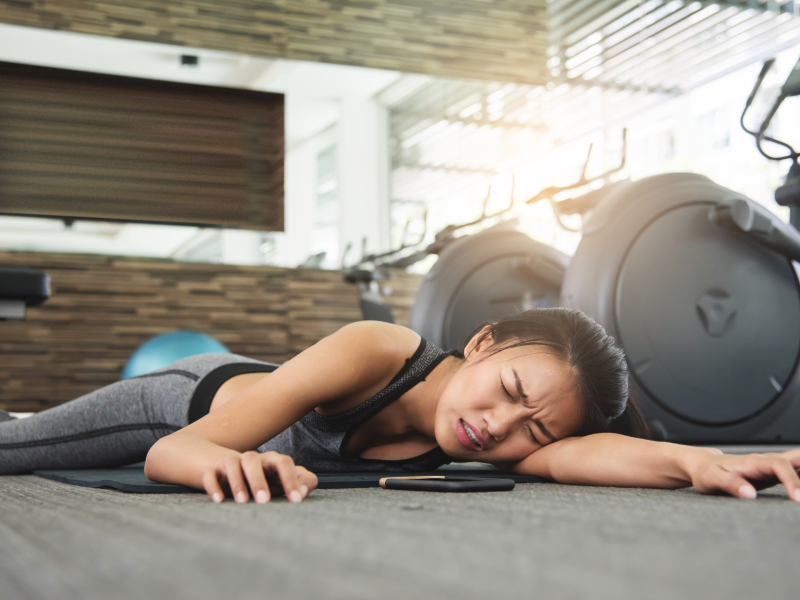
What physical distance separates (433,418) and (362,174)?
393cm

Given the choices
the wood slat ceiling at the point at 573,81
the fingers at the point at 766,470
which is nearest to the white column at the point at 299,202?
the wood slat ceiling at the point at 573,81

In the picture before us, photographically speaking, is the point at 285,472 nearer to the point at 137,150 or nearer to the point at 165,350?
the point at 165,350

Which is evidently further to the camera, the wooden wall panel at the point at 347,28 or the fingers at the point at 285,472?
the wooden wall panel at the point at 347,28

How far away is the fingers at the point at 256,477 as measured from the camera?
870mm

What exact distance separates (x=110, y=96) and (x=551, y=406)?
4.21m

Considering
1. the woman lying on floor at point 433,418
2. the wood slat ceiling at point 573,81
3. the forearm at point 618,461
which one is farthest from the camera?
the wood slat ceiling at point 573,81

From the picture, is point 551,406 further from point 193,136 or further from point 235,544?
point 193,136

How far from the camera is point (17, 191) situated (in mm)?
4281

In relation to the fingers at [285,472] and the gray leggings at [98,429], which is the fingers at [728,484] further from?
the gray leggings at [98,429]

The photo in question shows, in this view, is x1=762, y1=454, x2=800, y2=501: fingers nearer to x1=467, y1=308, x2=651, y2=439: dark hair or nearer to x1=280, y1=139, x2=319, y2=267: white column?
x1=467, y1=308, x2=651, y2=439: dark hair

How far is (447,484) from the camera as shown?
1058 millimetres

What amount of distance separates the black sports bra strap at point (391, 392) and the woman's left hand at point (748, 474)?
1.64 feet

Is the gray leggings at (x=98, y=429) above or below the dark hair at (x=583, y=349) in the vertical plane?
below

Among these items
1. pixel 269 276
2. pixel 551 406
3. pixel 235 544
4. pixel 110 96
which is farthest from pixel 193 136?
pixel 235 544
